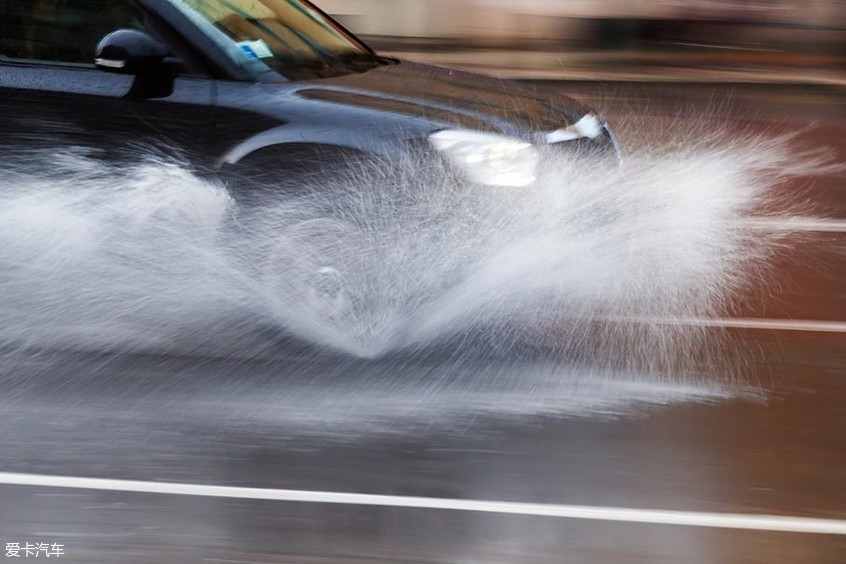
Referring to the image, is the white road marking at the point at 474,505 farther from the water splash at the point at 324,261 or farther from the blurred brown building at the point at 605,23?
the blurred brown building at the point at 605,23

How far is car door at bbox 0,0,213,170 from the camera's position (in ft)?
18.8

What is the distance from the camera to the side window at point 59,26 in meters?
5.91

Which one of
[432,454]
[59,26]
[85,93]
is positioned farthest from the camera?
[59,26]

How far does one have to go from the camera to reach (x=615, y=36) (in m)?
14.7

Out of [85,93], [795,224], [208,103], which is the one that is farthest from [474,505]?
[795,224]

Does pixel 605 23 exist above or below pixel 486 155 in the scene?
above

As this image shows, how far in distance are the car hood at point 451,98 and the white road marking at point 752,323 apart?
3.36ft

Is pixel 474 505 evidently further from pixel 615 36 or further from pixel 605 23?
pixel 605 23

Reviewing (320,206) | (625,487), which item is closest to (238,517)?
(625,487)

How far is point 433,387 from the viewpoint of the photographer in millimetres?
5461

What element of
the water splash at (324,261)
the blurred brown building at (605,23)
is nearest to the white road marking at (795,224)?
the water splash at (324,261)

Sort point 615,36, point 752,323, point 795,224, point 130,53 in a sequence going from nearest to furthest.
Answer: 1. point 130,53
2. point 752,323
3. point 795,224
4. point 615,36

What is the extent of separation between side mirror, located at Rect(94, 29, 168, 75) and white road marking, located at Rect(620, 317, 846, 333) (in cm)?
243

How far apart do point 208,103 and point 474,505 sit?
2.31 m
